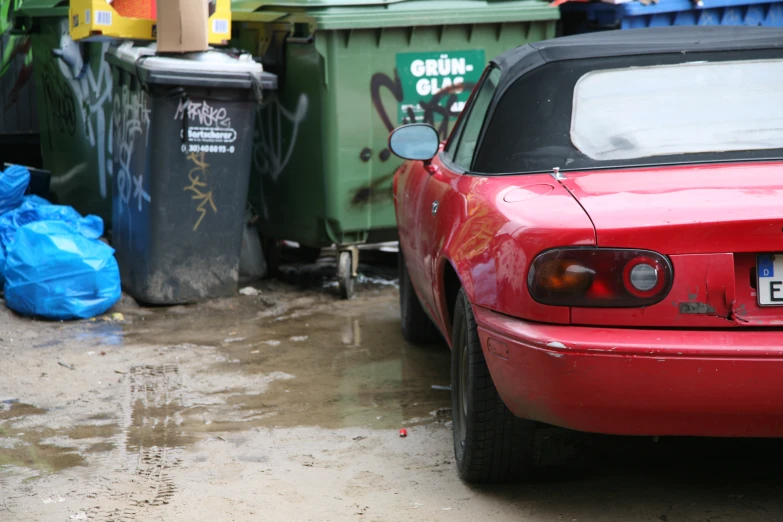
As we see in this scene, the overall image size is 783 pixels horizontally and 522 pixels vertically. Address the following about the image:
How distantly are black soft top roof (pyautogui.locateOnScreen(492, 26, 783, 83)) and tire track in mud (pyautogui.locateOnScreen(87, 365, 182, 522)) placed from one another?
1900 millimetres

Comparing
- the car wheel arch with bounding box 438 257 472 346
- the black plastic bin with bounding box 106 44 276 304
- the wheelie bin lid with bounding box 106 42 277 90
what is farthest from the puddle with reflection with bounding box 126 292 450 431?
the wheelie bin lid with bounding box 106 42 277 90

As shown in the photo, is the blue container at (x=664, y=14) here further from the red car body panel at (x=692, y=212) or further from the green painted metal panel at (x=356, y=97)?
the red car body panel at (x=692, y=212)

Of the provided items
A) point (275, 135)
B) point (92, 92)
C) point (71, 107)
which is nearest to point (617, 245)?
point (275, 135)

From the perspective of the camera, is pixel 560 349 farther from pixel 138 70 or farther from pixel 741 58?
pixel 138 70

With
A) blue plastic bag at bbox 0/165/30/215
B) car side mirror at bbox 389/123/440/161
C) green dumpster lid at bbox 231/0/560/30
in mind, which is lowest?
blue plastic bag at bbox 0/165/30/215

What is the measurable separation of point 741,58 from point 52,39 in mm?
6269

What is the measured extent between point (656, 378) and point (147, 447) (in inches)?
84.8

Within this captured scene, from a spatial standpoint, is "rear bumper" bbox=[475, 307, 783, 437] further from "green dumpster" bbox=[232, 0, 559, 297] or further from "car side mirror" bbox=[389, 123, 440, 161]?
"green dumpster" bbox=[232, 0, 559, 297]

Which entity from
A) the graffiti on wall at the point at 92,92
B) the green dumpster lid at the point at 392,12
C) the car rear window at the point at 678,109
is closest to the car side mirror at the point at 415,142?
the car rear window at the point at 678,109

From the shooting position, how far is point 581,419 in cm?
286

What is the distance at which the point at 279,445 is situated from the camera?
407cm

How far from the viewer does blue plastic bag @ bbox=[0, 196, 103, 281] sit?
21.9ft

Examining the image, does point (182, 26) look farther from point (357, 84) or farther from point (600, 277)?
point (600, 277)

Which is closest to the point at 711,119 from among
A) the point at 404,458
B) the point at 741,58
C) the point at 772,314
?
the point at 741,58
